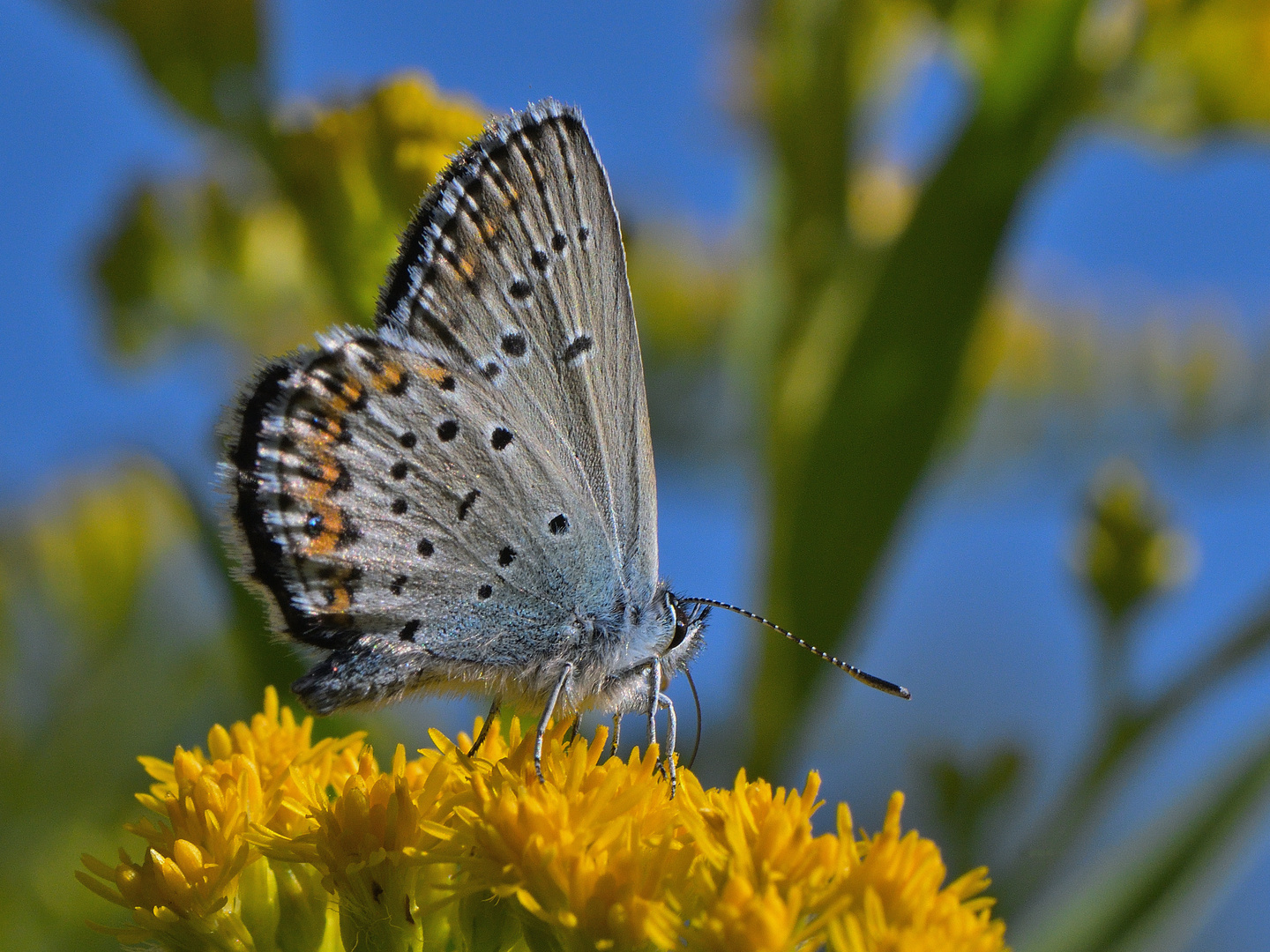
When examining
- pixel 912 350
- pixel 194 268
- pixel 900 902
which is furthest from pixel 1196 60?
pixel 194 268

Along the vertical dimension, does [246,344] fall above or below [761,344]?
below

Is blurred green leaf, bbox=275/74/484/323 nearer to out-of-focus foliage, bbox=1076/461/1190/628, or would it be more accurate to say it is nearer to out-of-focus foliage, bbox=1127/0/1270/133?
out-of-focus foliage, bbox=1127/0/1270/133

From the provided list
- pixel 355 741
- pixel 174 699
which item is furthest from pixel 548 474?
pixel 174 699

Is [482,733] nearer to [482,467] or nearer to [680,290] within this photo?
[482,467]

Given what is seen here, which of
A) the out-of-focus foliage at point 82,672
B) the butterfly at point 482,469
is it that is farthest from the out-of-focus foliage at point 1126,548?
the out-of-focus foliage at point 82,672

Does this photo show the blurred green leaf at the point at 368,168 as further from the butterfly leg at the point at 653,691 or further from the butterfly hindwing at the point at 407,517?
the butterfly leg at the point at 653,691

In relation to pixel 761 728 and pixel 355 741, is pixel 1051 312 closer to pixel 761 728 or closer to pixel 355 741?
pixel 761 728

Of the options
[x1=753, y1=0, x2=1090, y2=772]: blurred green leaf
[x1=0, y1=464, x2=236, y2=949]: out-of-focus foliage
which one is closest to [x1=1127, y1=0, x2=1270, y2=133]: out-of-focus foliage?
[x1=753, y1=0, x2=1090, y2=772]: blurred green leaf
